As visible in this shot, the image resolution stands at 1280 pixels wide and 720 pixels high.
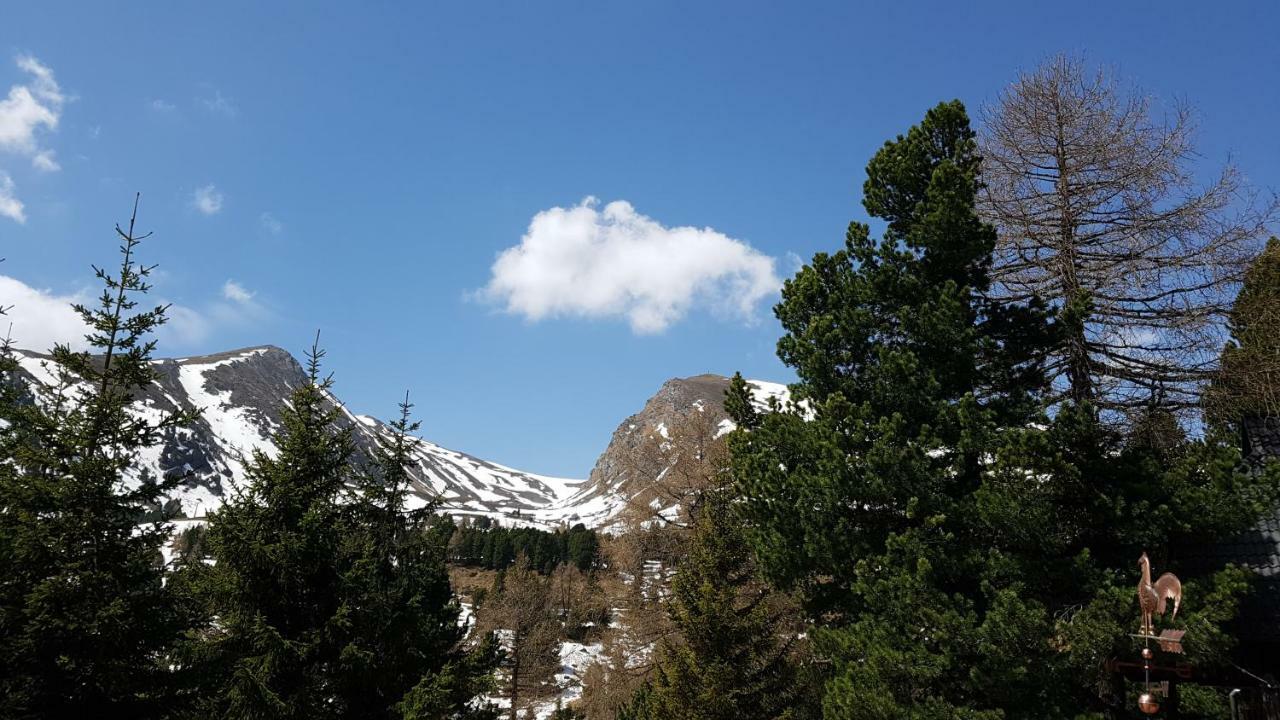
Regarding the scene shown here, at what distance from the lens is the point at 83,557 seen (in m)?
11.0

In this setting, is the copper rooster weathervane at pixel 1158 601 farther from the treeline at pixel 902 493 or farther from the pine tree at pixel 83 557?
the pine tree at pixel 83 557

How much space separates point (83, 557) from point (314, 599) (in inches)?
141

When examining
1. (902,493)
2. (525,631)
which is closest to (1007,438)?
(902,493)

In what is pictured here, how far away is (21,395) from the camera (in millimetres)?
12391

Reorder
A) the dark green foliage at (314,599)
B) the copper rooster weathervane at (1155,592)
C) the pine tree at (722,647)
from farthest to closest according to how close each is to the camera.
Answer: the pine tree at (722,647) < the dark green foliage at (314,599) < the copper rooster weathervane at (1155,592)

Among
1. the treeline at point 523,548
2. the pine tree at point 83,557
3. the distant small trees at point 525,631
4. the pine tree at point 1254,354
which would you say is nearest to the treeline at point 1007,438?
the pine tree at point 1254,354

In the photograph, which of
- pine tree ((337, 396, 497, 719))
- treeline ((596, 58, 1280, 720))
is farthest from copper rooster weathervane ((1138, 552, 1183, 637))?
pine tree ((337, 396, 497, 719))

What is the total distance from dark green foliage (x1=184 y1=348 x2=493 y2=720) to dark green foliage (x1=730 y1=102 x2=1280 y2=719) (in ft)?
22.4

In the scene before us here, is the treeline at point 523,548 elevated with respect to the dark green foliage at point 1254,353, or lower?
lower

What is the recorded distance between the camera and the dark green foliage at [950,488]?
10828 millimetres

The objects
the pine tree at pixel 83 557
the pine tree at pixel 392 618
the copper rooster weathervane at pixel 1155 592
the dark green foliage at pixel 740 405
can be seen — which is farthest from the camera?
the dark green foliage at pixel 740 405

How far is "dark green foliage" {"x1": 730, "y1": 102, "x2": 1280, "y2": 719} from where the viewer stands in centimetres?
1083

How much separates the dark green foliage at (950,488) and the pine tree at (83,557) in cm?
1026

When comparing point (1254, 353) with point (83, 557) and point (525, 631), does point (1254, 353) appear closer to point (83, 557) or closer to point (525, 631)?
point (83, 557)
